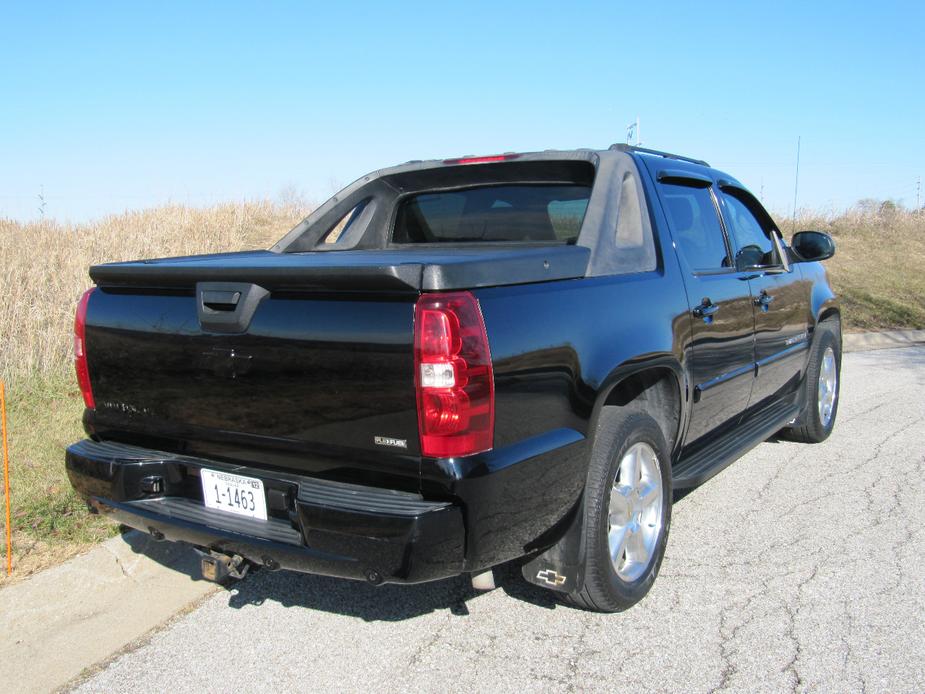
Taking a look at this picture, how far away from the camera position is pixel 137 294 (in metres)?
3.13

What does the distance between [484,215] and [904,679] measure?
270 cm

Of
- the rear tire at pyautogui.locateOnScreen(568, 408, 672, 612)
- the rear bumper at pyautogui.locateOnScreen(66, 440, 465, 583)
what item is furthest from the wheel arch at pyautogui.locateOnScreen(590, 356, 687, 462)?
the rear bumper at pyautogui.locateOnScreen(66, 440, 465, 583)

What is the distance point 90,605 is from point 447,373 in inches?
84.7

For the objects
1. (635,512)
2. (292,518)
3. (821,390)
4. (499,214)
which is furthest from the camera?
(821,390)

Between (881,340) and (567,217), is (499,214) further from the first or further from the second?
(881,340)

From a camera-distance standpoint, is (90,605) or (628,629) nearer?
A: (628,629)

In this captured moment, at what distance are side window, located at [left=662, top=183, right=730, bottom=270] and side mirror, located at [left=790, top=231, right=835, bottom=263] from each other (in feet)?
3.51

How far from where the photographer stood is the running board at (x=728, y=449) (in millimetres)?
3869

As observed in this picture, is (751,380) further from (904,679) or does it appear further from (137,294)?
(137,294)

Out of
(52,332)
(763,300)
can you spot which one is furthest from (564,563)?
(52,332)

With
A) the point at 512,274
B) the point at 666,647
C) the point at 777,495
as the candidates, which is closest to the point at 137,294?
the point at 512,274

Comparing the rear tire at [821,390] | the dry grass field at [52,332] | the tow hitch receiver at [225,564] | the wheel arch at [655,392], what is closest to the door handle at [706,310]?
the wheel arch at [655,392]

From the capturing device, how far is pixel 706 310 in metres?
4.00

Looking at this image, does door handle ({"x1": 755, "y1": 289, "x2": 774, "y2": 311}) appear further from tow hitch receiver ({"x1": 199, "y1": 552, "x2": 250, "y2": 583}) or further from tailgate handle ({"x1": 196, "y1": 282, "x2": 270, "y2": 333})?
tow hitch receiver ({"x1": 199, "y1": 552, "x2": 250, "y2": 583})
